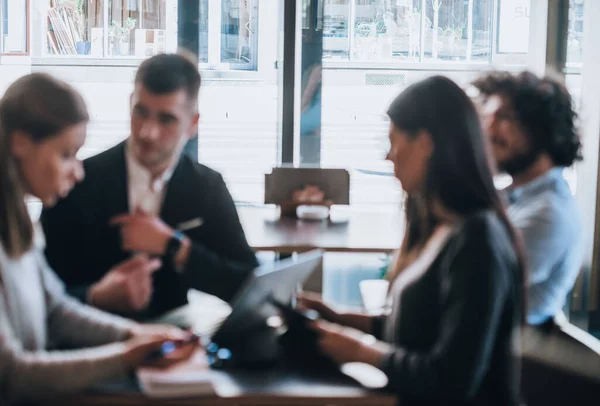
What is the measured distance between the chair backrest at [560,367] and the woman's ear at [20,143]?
124cm

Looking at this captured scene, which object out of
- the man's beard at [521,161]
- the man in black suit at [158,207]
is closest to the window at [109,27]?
the man in black suit at [158,207]

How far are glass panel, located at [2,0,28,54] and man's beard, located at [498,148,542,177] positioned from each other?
3.03 metres

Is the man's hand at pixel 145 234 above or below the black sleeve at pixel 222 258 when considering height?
above

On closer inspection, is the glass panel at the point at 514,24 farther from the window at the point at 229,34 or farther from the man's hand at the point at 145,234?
the man's hand at the point at 145,234

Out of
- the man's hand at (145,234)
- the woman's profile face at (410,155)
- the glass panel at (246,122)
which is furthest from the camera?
the glass panel at (246,122)

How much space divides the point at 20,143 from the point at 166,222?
35.5 inches

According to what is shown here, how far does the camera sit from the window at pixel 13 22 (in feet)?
14.6

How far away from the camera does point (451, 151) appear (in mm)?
1650

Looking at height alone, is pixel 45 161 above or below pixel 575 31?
below

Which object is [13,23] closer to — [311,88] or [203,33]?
[203,33]

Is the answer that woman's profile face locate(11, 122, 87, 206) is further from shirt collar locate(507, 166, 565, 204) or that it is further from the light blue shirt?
shirt collar locate(507, 166, 565, 204)

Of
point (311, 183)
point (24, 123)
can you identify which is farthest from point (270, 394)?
point (311, 183)

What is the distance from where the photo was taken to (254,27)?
4574mm

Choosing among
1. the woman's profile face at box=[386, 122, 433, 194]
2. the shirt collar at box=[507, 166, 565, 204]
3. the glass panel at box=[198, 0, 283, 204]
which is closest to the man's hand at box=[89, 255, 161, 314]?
the woman's profile face at box=[386, 122, 433, 194]
